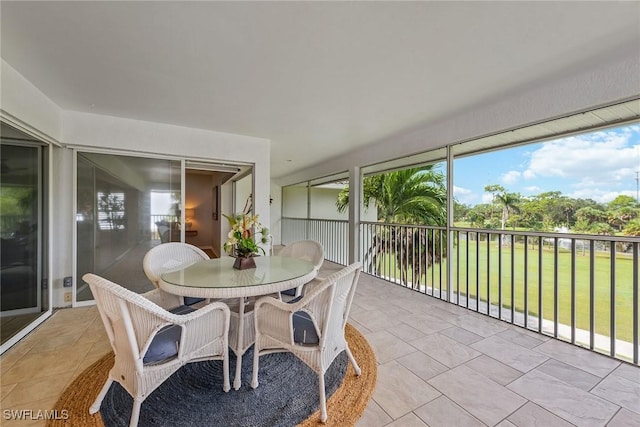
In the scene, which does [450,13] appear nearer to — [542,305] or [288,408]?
[288,408]

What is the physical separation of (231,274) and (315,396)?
100cm

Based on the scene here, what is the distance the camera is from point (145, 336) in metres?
1.35

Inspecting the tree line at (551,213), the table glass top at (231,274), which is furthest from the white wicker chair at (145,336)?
the tree line at (551,213)

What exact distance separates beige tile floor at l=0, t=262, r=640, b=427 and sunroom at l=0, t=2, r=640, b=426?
0.05ft

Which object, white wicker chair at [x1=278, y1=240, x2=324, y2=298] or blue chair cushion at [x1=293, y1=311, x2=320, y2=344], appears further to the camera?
white wicker chair at [x1=278, y1=240, x2=324, y2=298]

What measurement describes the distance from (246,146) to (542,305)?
4289 millimetres

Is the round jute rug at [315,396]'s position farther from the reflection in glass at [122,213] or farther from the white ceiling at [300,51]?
the white ceiling at [300,51]

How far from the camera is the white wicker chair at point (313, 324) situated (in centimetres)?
150

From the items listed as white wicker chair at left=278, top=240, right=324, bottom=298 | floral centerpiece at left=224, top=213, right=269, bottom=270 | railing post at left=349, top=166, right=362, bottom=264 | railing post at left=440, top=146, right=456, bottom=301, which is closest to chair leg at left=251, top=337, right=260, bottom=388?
floral centerpiece at left=224, top=213, right=269, bottom=270

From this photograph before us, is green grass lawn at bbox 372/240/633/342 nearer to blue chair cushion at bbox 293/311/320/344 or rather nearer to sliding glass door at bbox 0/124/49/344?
blue chair cushion at bbox 293/311/320/344

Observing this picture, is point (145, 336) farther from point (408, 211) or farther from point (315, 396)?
point (408, 211)

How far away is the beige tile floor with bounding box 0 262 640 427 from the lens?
1.54 m

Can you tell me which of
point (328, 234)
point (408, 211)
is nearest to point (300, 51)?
point (408, 211)

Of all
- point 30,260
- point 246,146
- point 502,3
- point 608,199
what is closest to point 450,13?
point 502,3
